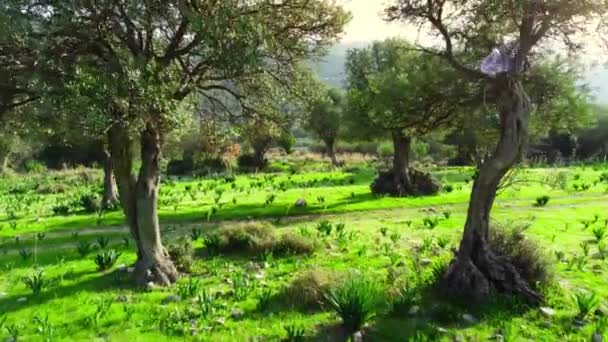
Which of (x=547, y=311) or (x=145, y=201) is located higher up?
Answer: (x=145, y=201)

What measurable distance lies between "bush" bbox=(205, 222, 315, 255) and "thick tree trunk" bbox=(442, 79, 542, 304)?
181 inches

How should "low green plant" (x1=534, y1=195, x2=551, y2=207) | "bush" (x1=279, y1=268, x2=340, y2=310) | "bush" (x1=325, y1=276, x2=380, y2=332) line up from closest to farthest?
"bush" (x1=325, y1=276, x2=380, y2=332) → "bush" (x1=279, y1=268, x2=340, y2=310) → "low green plant" (x1=534, y1=195, x2=551, y2=207)

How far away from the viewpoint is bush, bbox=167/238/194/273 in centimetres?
1275

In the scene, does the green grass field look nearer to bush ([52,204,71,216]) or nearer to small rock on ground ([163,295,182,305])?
small rock on ground ([163,295,182,305])

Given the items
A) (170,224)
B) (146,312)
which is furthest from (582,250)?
(170,224)

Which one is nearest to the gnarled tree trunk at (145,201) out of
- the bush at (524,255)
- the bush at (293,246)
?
the bush at (293,246)

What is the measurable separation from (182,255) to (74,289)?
2541 millimetres

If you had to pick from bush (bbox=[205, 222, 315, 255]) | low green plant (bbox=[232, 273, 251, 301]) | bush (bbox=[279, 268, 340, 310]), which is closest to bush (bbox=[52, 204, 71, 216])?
bush (bbox=[205, 222, 315, 255])

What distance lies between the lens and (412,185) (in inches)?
1061

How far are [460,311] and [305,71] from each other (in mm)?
7666

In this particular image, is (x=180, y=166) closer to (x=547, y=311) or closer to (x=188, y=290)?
(x=188, y=290)

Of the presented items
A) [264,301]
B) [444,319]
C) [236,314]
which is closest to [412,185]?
[444,319]

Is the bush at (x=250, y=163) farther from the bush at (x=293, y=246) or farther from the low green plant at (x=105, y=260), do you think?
the low green plant at (x=105, y=260)

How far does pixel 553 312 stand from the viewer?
10.0 metres
